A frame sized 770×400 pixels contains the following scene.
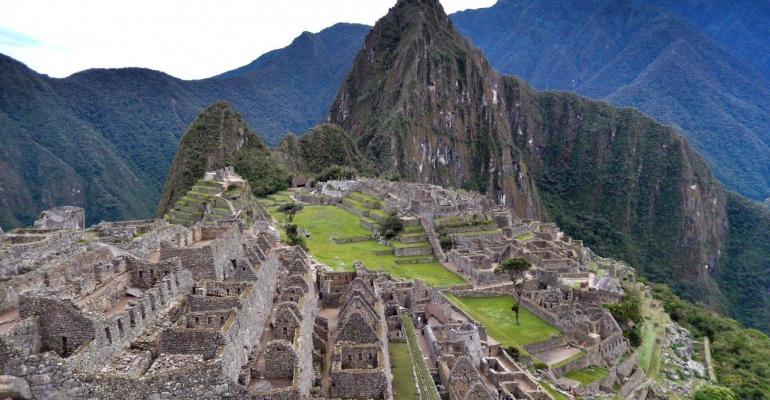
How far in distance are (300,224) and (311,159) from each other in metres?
90.7

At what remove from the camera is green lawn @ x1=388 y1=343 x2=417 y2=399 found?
1732 centimetres

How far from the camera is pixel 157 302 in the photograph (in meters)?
14.1

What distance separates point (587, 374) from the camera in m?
32.7

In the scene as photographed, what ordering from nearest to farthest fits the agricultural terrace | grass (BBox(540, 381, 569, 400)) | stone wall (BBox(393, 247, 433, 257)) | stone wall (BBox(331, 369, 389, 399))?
stone wall (BBox(331, 369, 389, 399)) < grass (BBox(540, 381, 569, 400)) < the agricultural terrace < stone wall (BBox(393, 247, 433, 257))

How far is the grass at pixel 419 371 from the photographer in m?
18.7

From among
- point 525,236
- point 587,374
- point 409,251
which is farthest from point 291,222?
point 587,374

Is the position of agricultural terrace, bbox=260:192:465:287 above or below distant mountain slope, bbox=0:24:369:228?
below

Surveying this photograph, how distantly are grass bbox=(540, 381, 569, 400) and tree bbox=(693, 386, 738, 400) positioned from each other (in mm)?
15575

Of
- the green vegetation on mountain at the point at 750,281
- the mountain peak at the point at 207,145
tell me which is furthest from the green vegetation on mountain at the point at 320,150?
the green vegetation on mountain at the point at 750,281

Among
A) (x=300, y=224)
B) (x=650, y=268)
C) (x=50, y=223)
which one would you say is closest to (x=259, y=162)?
(x=300, y=224)

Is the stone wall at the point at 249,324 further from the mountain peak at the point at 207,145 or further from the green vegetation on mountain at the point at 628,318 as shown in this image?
the mountain peak at the point at 207,145

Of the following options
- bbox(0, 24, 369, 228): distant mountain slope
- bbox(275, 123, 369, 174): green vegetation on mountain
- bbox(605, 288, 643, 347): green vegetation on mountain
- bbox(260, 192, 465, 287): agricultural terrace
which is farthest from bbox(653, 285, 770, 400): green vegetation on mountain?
bbox(275, 123, 369, 174): green vegetation on mountain

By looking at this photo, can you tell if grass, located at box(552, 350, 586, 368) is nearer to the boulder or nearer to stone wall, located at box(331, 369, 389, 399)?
stone wall, located at box(331, 369, 389, 399)

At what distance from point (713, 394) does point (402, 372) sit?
2893cm
